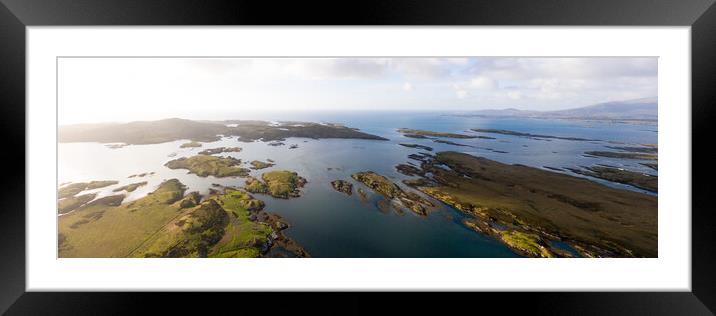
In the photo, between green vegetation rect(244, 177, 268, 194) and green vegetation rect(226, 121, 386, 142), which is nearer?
green vegetation rect(226, 121, 386, 142)

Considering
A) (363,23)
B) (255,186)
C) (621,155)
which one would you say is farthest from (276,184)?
(621,155)

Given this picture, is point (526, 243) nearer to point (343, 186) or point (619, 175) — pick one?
point (619, 175)

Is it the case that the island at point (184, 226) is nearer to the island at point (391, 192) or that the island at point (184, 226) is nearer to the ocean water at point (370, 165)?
the ocean water at point (370, 165)

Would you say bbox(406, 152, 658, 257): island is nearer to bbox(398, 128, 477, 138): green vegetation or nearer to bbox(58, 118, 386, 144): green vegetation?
bbox(398, 128, 477, 138): green vegetation

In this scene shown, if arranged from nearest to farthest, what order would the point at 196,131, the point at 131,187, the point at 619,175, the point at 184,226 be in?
1. the point at 131,187
2. the point at 196,131
3. the point at 184,226
4. the point at 619,175

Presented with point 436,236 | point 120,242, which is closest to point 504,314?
point 436,236

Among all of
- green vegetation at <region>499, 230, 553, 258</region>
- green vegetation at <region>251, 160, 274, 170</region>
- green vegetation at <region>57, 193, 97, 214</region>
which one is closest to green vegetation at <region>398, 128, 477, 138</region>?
green vegetation at <region>499, 230, 553, 258</region>
